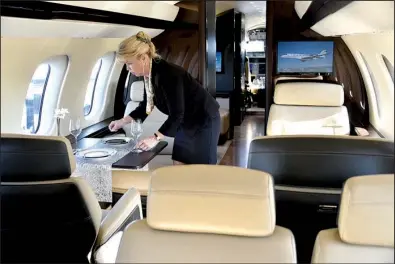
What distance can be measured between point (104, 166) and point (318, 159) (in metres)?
1.34

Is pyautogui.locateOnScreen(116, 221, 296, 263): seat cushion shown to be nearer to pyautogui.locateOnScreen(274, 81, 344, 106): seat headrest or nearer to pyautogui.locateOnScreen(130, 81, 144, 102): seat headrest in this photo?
pyautogui.locateOnScreen(130, 81, 144, 102): seat headrest

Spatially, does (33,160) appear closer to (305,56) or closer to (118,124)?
(118,124)

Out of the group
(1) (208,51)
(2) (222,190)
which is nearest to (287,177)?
(2) (222,190)

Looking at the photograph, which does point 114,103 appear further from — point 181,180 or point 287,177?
point 181,180

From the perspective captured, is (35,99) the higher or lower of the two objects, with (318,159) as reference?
higher

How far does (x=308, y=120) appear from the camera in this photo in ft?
8.94

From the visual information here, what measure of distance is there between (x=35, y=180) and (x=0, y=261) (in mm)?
301

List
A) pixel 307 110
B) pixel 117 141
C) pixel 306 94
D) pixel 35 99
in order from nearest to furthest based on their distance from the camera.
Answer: pixel 35 99, pixel 307 110, pixel 117 141, pixel 306 94

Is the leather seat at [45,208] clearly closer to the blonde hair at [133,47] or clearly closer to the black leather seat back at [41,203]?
the black leather seat back at [41,203]

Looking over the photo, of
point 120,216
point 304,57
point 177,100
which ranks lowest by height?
point 120,216

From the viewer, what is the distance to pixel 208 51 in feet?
10.7

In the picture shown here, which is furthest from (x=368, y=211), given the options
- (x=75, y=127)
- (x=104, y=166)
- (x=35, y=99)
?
(x=104, y=166)

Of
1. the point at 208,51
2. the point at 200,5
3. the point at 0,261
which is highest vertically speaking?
the point at 200,5

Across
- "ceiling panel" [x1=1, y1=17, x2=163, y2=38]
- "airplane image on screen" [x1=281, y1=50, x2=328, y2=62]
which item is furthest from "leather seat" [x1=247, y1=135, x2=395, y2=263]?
"airplane image on screen" [x1=281, y1=50, x2=328, y2=62]
